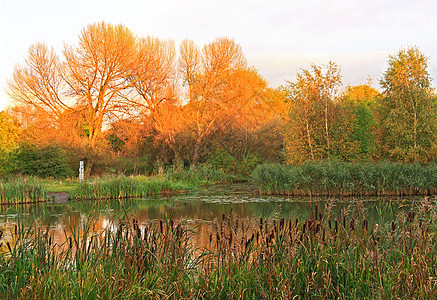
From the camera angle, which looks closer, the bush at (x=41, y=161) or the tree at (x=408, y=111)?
the tree at (x=408, y=111)

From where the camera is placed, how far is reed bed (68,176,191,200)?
59.6ft

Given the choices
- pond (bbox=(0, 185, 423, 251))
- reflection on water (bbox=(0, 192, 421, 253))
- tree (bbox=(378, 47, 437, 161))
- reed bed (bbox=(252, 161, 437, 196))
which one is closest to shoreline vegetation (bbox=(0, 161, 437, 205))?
reed bed (bbox=(252, 161, 437, 196))

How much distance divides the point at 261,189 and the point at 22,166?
1346 cm

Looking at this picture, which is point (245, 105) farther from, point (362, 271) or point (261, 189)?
point (362, 271)

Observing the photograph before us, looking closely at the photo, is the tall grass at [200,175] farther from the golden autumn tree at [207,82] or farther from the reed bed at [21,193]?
the reed bed at [21,193]

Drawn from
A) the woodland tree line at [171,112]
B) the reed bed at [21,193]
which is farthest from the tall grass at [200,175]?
the reed bed at [21,193]

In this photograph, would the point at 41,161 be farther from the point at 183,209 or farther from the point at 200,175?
the point at 183,209

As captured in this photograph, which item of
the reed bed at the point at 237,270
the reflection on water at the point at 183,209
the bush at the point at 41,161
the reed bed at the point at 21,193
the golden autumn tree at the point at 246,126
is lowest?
the reflection on water at the point at 183,209

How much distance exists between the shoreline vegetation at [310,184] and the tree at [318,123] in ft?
4.93

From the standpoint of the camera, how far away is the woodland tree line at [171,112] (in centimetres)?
2047

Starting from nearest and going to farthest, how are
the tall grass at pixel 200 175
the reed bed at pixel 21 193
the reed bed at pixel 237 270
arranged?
the reed bed at pixel 237 270 < the reed bed at pixel 21 193 < the tall grass at pixel 200 175

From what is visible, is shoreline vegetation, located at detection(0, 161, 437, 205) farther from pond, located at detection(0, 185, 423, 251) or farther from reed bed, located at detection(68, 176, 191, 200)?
pond, located at detection(0, 185, 423, 251)

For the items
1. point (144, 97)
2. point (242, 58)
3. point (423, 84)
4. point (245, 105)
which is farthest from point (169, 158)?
point (423, 84)

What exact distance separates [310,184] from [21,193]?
11.8 m
